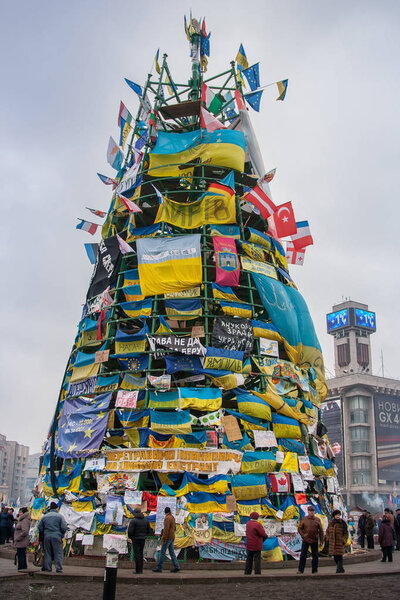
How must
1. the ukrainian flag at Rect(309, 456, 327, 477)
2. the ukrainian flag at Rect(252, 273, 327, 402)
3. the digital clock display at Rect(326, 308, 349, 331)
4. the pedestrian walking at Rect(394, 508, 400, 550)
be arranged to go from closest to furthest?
1. the ukrainian flag at Rect(309, 456, 327, 477)
2. the pedestrian walking at Rect(394, 508, 400, 550)
3. the ukrainian flag at Rect(252, 273, 327, 402)
4. the digital clock display at Rect(326, 308, 349, 331)

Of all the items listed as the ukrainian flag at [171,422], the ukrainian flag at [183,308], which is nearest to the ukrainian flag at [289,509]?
the ukrainian flag at [171,422]

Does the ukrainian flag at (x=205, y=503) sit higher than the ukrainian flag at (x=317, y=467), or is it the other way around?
the ukrainian flag at (x=317, y=467)

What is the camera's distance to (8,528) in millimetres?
25578

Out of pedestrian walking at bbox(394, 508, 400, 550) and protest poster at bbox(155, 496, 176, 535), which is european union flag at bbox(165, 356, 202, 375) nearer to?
protest poster at bbox(155, 496, 176, 535)

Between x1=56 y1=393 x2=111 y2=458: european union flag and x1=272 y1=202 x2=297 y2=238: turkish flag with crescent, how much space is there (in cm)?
1148

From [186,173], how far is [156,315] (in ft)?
25.6

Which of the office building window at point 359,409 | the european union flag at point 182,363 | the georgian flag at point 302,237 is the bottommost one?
the european union flag at point 182,363

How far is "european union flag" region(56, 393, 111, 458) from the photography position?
928 inches

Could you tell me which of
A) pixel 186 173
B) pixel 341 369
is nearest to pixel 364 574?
pixel 186 173

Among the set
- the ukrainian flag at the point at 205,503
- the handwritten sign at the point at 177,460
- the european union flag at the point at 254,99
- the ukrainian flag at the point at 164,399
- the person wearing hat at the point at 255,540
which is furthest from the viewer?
the european union flag at the point at 254,99

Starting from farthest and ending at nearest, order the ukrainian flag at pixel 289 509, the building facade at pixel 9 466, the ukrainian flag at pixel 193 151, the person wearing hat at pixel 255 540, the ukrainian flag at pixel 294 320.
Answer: the building facade at pixel 9 466
the ukrainian flag at pixel 193 151
the ukrainian flag at pixel 294 320
the ukrainian flag at pixel 289 509
the person wearing hat at pixel 255 540

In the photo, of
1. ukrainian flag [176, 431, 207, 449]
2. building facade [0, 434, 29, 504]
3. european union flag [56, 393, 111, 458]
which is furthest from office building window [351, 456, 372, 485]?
building facade [0, 434, 29, 504]

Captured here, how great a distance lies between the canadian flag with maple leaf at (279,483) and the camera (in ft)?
73.5

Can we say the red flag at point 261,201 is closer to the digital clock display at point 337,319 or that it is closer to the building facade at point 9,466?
the digital clock display at point 337,319
